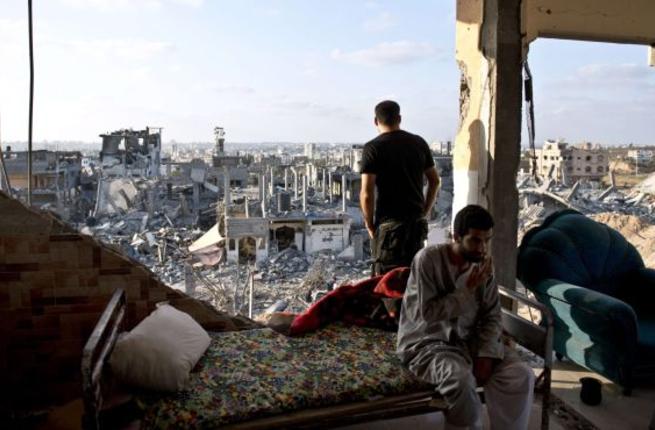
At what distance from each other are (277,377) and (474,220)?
92cm

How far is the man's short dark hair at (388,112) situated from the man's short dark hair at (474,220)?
36.7 inches

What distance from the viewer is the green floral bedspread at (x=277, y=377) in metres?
1.72

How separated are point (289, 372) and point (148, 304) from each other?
0.88m

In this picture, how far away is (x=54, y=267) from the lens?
2379mm

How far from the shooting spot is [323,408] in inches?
72.1

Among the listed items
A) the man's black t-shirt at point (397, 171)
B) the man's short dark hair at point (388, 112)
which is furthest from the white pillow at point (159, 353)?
the man's short dark hair at point (388, 112)

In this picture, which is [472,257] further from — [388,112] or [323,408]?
[388,112]

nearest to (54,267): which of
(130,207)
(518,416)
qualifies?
(518,416)

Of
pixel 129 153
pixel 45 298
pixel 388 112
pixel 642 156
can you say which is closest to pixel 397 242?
pixel 388 112

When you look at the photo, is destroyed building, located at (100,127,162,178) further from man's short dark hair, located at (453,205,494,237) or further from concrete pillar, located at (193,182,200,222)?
man's short dark hair, located at (453,205,494,237)

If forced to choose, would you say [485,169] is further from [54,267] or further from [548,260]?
[54,267]

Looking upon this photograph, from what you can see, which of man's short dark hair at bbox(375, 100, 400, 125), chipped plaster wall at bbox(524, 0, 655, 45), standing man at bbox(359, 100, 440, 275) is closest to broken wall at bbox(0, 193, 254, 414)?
standing man at bbox(359, 100, 440, 275)

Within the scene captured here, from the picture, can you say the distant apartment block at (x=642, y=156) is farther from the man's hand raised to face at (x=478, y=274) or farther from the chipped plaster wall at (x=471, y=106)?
the man's hand raised to face at (x=478, y=274)

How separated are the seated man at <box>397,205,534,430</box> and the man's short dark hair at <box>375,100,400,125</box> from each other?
913 millimetres
